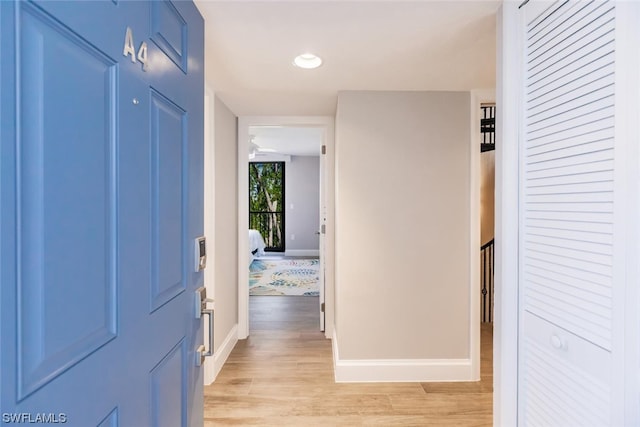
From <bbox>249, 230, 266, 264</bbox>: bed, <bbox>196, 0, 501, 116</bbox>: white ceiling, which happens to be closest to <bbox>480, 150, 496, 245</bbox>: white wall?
<bbox>196, 0, 501, 116</bbox>: white ceiling

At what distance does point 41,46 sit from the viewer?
565 millimetres

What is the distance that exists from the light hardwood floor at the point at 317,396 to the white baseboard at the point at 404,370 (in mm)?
54

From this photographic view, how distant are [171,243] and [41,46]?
2.05 feet

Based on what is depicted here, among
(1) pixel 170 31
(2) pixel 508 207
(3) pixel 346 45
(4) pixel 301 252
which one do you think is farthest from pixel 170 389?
(4) pixel 301 252

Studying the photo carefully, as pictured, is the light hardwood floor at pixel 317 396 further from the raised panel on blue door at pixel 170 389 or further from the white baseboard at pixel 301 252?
the white baseboard at pixel 301 252

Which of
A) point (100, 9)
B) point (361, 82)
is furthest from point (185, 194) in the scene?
point (361, 82)

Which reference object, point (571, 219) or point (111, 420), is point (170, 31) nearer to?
point (111, 420)

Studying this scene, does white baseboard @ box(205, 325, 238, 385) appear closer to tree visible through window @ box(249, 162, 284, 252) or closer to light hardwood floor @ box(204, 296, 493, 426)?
light hardwood floor @ box(204, 296, 493, 426)

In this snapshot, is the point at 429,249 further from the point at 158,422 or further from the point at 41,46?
the point at 41,46

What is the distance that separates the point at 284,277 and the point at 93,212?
554cm

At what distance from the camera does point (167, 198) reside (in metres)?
1.05

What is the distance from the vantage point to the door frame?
3289 millimetres

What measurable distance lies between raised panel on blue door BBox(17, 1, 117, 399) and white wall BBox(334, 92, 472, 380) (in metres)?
1.96

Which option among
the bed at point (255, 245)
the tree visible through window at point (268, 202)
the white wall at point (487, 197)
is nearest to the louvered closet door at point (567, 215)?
the white wall at point (487, 197)
